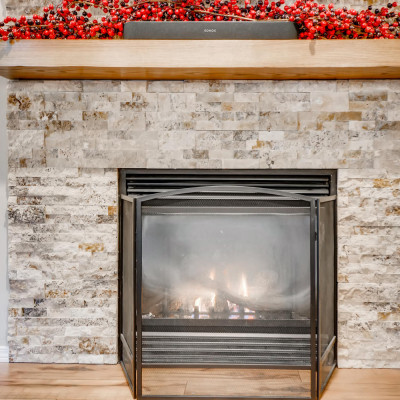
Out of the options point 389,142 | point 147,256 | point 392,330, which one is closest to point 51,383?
point 147,256

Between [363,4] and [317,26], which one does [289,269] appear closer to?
[317,26]

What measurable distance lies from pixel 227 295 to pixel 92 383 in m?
0.70

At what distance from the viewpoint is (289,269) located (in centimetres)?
179

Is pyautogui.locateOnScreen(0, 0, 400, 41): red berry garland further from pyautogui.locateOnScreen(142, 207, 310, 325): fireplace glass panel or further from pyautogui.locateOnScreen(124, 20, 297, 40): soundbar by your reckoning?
pyautogui.locateOnScreen(142, 207, 310, 325): fireplace glass panel

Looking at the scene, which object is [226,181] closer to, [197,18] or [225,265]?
[225,265]

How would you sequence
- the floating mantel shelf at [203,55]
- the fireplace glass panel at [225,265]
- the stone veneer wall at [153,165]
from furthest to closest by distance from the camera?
the stone veneer wall at [153,165], the fireplace glass panel at [225,265], the floating mantel shelf at [203,55]

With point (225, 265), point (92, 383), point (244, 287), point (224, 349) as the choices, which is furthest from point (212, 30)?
point (92, 383)

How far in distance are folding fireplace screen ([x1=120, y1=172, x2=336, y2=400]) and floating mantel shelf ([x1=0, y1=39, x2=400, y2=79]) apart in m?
0.50

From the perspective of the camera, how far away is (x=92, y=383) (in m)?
1.79

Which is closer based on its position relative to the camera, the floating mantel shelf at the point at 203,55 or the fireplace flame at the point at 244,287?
the floating mantel shelf at the point at 203,55

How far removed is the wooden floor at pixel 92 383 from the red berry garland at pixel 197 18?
1447 millimetres

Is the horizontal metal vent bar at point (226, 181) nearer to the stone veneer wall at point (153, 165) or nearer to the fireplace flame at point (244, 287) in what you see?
the stone veneer wall at point (153, 165)

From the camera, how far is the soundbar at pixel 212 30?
5.48 ft

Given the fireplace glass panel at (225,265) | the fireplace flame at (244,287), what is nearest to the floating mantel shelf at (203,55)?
the fireplace glass panel at (225,265)
